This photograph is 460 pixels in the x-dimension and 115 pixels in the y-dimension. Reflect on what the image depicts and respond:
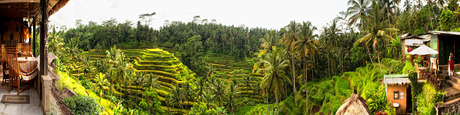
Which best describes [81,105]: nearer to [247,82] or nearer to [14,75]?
[14,75]

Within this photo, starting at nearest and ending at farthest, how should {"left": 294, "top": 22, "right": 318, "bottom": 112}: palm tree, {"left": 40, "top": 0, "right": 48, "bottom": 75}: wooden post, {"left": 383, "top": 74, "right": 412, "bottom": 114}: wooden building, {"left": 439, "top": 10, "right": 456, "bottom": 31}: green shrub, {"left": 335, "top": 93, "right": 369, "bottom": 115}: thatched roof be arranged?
{"left": 40, "top": 0, "right": 48, "bottom": 75}: wooden post → {"left": 335, "top": 93, "right": 369, "bottom": 115}: thatched roof → {"left": 383, "top": 74, "right": 412, "bottom": 114}: wooden building → {"left": 439, "top": 10, "right": 456, "bottom": 31}: green shrub → {"left": 294, "top": 22, "right": 318, "bottom": 112}: palm tree

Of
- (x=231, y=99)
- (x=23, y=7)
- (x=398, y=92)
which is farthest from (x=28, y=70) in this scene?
(x=231, y=99)

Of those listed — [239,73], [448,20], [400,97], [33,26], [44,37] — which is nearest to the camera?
[44,37]

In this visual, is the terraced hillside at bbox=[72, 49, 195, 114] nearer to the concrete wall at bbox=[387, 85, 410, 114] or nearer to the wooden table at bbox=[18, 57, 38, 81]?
the concrete wall at bbox=[387, 85, 410, 114]

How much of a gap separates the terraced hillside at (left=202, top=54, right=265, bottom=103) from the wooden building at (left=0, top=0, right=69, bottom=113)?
1449 inches

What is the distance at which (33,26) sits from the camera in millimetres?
11102

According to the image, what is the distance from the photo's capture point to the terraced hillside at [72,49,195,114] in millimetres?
43844

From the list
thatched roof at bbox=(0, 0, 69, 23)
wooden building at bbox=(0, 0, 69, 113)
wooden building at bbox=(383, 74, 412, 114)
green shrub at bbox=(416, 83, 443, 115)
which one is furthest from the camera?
wooden building at bbox=(383, 74, 412, 114)

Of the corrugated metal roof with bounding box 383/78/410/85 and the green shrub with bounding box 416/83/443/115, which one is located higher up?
the corrugated metal roof with bounding box 383/78/410/85

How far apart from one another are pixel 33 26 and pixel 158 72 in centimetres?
4249

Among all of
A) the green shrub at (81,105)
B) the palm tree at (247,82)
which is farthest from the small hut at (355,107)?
the palm tree at (247,82)

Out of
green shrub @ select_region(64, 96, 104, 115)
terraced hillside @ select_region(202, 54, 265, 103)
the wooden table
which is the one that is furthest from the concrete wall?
terraced hillside @ select_region(202, 54, 265, 103)

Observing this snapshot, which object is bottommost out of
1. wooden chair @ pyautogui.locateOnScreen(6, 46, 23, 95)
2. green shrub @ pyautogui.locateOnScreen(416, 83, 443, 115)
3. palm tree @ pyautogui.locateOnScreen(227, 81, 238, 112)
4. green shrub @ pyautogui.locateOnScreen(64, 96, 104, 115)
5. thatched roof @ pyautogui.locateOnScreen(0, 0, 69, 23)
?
palm tree @ pyautogui.locateOnScreen(227, 81, 238, 112)

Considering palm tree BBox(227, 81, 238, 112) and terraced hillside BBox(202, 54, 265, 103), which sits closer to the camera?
palm tree BBox(227, 81, 238, 112)
